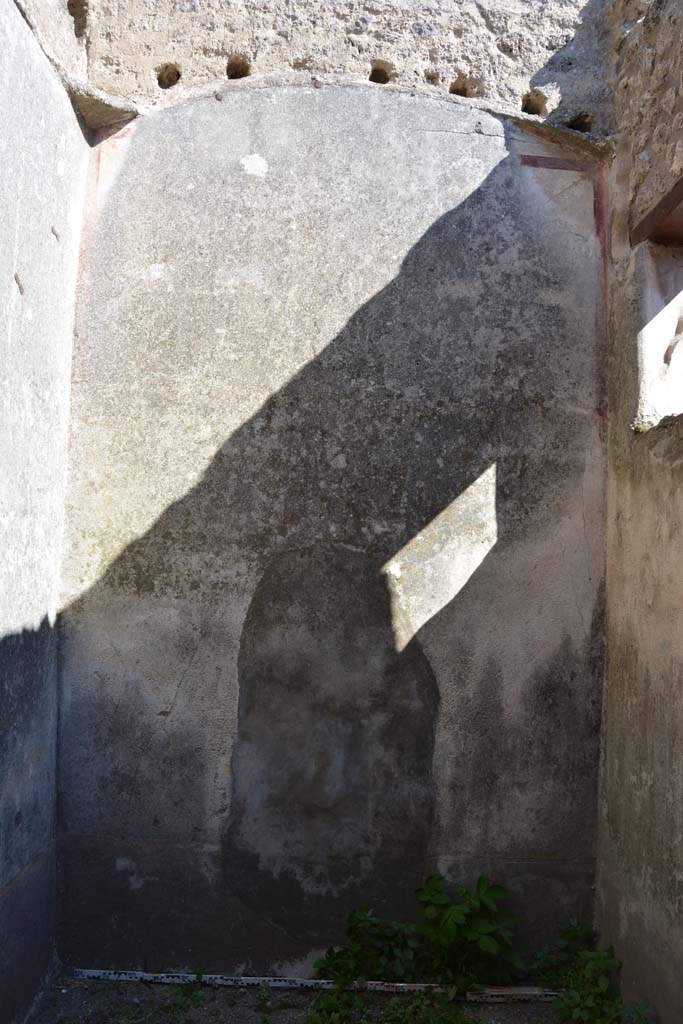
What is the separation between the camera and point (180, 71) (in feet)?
14.1

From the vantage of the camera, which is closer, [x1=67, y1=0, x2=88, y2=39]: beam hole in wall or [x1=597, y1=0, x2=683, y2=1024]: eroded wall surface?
[x1=597, y1=0, x2=683, y2=1024]: eroded wall surface

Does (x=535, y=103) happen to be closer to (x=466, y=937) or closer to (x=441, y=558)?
(x=441, y=558)

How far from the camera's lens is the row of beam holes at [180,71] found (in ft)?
14.1

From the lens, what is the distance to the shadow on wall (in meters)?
3.94

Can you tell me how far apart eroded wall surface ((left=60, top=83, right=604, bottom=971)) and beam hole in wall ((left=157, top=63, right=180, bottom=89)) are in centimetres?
19

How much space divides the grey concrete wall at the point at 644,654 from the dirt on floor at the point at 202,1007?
53cm

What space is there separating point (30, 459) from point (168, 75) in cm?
199

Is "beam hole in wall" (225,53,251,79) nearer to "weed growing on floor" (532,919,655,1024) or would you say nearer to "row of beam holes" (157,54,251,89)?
"row of beam holes" (157,54,251,89)

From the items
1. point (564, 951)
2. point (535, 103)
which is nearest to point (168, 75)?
point (535, 103)

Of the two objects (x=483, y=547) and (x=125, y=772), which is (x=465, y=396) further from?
(x=125, y=772)

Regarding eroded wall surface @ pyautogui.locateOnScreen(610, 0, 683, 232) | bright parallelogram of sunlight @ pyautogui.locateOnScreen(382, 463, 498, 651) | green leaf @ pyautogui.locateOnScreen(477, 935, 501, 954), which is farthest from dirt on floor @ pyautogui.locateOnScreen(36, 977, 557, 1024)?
eroded wall surface @ pyautogui.locateOnScreen(610, 0, 683, 232)

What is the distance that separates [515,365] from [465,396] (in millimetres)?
265

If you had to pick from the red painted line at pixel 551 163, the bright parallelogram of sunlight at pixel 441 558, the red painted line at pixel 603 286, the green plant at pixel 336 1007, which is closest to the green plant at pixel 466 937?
the green plant at pixel 336 1007

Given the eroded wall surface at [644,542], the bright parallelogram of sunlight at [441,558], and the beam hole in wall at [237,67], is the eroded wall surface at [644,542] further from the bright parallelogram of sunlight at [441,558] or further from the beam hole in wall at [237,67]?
the beam hole in wall at [237,67]
